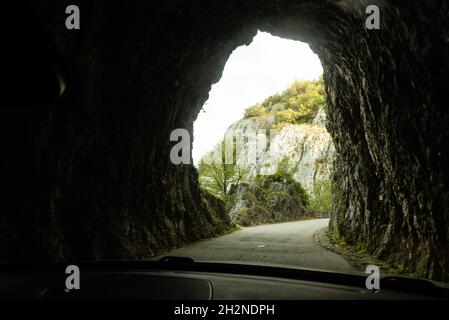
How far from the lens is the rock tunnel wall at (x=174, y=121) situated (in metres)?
6.06

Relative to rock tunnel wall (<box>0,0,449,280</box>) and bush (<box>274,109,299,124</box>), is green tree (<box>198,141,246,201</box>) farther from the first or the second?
bush (<box>274,109,299,124</box>)

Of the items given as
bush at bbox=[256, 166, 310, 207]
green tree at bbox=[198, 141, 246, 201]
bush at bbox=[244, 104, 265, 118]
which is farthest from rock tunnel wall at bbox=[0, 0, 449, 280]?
bush at bbox=[244, 104, 265, 118]

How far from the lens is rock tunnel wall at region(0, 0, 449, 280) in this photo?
6059mm

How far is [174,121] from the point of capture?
12.8 metres

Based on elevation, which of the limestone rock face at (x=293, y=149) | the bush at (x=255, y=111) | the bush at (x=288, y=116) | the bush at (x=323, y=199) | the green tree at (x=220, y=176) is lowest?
the bush at (x=323, y=199)

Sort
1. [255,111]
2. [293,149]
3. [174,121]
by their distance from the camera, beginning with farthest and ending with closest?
[255,111] < [293,149] < [174,121]

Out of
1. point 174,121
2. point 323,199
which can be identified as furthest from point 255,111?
point 174,121

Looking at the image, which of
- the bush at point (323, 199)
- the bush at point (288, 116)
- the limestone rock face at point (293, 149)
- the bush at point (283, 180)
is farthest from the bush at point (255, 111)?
the bush at point (323, 199)

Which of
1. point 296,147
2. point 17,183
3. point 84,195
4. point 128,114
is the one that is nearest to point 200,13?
point 128,114

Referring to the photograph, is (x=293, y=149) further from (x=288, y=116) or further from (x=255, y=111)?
(x=255, y=111)

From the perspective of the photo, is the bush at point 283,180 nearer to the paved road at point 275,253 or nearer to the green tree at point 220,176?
the green tree at point 220,176

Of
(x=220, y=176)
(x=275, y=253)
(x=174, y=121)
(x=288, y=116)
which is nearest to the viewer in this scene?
(x=275, y=253)

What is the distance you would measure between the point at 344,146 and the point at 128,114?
8589mm
